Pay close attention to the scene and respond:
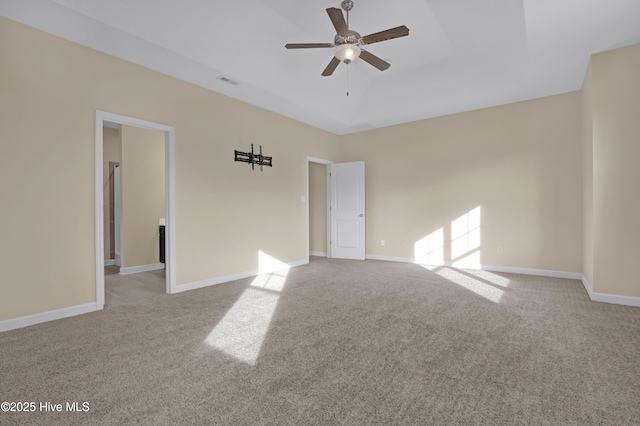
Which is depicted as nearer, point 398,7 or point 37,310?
point 37,310

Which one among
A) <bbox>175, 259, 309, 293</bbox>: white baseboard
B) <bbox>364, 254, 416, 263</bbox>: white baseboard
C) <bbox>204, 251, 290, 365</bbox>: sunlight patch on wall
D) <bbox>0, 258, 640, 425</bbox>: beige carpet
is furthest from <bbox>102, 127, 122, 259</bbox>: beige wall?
<bbox>364, 254, 416, 263</bbox>: white baseboard

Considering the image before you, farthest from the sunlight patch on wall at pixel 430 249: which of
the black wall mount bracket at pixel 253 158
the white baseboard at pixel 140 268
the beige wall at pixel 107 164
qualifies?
the beige wall at pixel 107 164

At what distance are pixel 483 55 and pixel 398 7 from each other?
160cm

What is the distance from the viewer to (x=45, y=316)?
322 cm

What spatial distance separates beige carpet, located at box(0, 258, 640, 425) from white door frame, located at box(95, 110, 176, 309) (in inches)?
15.5

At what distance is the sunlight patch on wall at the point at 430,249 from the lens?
6266mm

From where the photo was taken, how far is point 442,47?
4.57m

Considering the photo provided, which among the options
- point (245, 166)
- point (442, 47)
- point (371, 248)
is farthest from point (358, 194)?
point (442, 47)

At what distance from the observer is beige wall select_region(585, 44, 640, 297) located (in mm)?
3703

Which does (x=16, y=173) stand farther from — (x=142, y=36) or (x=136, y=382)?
(x=136, y=382)

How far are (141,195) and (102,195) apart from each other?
2577 mm

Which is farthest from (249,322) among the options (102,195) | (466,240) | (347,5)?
(466,240)

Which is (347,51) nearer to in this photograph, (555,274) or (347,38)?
(347,38)

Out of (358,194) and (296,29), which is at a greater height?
(296,29)
